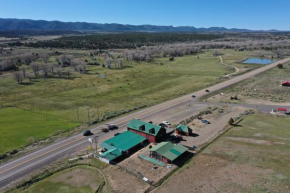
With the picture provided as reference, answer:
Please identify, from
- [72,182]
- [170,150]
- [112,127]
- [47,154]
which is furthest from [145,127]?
[47,154]

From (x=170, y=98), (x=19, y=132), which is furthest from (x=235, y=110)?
(x=19, y=132)

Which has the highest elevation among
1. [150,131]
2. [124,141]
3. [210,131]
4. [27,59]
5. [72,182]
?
[27,59]

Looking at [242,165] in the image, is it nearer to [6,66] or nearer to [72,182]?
[72,182]

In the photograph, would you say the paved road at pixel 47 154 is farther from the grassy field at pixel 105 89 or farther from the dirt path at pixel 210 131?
the dirt path at pixel 210 131

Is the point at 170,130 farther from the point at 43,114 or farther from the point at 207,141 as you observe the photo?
the point at 43,114

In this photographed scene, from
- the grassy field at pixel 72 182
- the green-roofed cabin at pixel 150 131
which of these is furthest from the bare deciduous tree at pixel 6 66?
the grassy field at pixel 72 182

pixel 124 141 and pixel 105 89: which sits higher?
pixel 124 141
